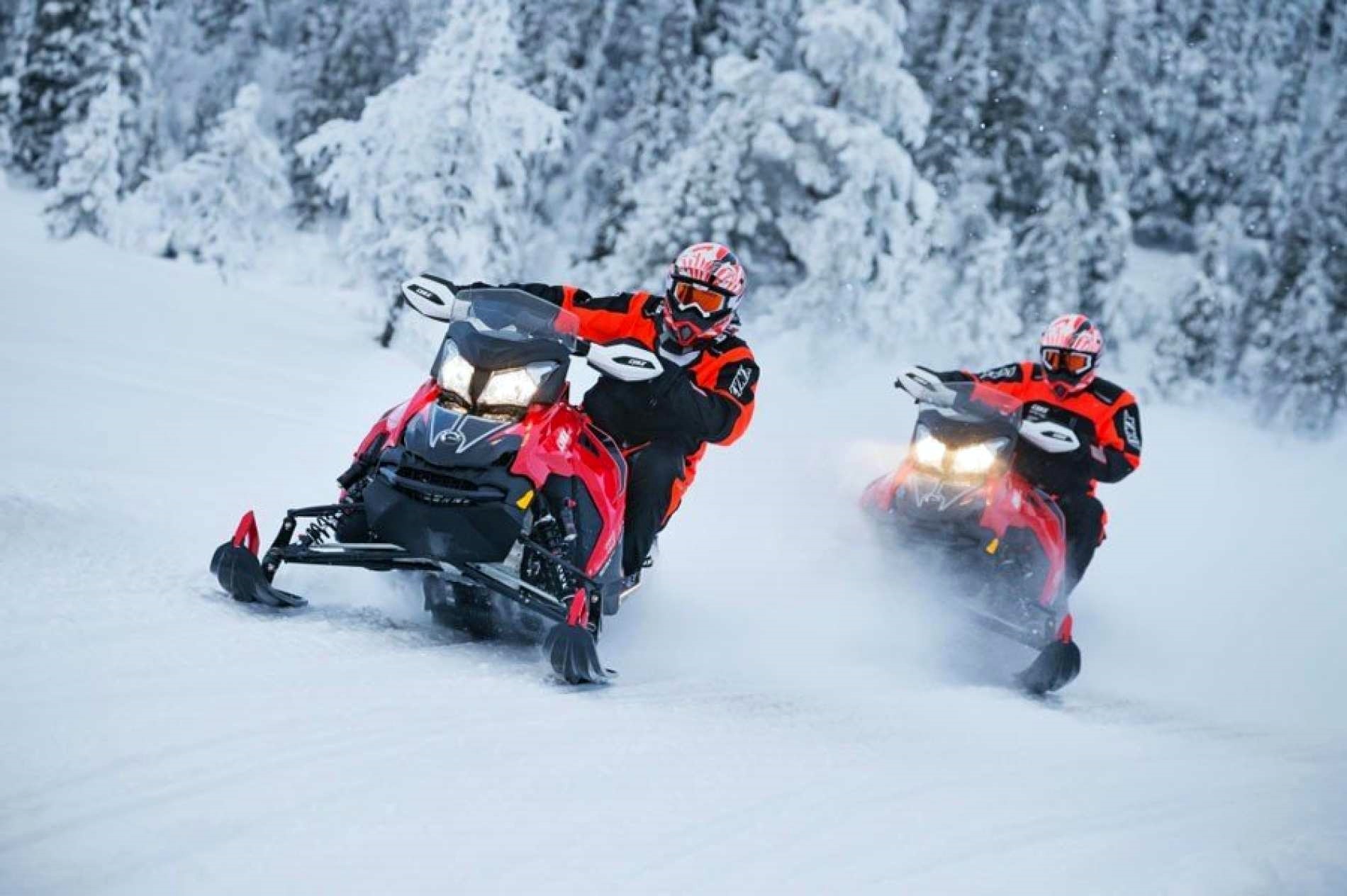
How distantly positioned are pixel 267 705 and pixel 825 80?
1817cm

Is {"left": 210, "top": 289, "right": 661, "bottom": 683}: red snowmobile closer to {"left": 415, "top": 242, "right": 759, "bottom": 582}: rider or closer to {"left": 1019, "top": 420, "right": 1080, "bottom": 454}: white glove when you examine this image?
{"left": 415, "top": 242, "right": 759, "bottom": 582}: rider

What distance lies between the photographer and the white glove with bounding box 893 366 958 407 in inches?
286

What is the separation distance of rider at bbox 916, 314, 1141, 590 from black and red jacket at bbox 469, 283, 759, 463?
7.84 feet

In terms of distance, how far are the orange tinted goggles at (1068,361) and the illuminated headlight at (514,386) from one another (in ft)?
14.7

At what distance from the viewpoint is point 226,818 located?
2846 mm

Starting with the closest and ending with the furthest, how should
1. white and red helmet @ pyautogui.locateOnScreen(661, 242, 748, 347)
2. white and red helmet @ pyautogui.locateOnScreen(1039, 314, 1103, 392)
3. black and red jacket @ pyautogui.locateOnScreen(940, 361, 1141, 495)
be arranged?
white and red helmet @ pyautogui.locateOnScreen(661, 242, 748, 347) → black and red jacket @ pyautogui.locateOnScreen(940, 361, 1141, 495) → white and red helmet @ pyautogui.locateOnScreen(1039, 314, 1103, 392)

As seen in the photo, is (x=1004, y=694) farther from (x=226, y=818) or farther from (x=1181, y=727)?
(x=226, y=818)

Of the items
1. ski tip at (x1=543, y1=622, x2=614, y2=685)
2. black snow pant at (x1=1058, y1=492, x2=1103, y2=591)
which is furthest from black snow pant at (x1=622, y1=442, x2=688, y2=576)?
black snow pant at (x1=1058, y1=492, x2=1103, y2=591)

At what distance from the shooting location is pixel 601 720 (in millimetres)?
4246

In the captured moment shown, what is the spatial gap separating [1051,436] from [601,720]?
12.7 ft

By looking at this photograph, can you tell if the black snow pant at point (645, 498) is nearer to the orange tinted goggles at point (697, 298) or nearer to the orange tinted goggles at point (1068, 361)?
the orange tinted goggles at point (697, 298)

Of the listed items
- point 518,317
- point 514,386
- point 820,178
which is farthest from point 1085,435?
point 820,178

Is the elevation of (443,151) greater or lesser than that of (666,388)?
lesser

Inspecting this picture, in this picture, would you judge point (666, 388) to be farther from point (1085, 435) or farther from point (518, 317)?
Result: point (1085, 435)
